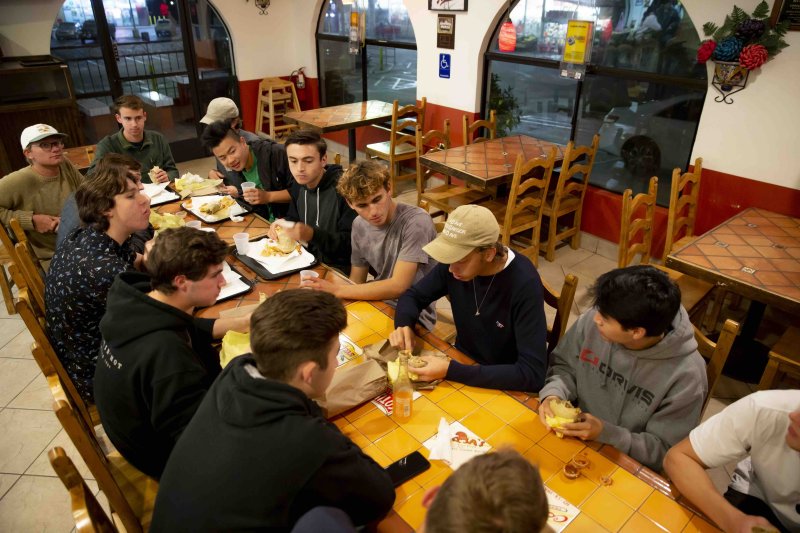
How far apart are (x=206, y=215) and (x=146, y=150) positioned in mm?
1405

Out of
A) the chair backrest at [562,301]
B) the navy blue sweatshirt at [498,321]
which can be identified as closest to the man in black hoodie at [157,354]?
the navy blue sweatshirt at [498,321]

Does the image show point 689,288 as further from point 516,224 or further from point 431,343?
point 431,343

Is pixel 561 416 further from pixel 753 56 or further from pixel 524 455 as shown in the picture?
pixel 753 56

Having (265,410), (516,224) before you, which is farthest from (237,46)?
(265,410)

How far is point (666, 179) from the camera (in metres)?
4.65

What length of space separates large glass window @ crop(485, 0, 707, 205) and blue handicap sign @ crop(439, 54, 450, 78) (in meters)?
0.49

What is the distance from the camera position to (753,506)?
5.17 ft

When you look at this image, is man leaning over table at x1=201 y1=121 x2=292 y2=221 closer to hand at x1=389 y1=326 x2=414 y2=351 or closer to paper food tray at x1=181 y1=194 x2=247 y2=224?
paper food tray at x1=181 y1=194 x2=247 y2=224

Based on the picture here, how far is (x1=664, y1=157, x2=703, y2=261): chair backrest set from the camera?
11.0ft

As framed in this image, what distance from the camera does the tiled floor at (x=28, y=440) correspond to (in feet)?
7.72

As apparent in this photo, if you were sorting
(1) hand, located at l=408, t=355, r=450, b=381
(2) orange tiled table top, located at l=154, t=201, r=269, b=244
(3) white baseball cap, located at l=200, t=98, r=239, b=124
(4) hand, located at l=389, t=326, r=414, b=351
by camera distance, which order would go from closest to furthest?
(1) hand, located at l=408, t=355, r=450, b=381 < (4) hand, located at l=389, t=326, r=414, b=351 < (2) orange tiled table top, located at l=154, t=201, r=269, b=244 < (3) white baseball cap, located at l=200, t=98, r=239, b=124

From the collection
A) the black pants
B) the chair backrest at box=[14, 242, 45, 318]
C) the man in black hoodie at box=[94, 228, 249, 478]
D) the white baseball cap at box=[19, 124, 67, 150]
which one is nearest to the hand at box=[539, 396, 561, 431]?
the black pants

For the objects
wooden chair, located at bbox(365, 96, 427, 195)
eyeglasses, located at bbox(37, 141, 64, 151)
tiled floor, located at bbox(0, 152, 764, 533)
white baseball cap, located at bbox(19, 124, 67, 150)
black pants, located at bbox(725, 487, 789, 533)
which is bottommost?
tiled floor, located at bbox(0, 152, 764, 533)

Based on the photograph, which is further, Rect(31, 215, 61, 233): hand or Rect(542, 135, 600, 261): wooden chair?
Rect(542, 135, 600, 261): wooden chair
